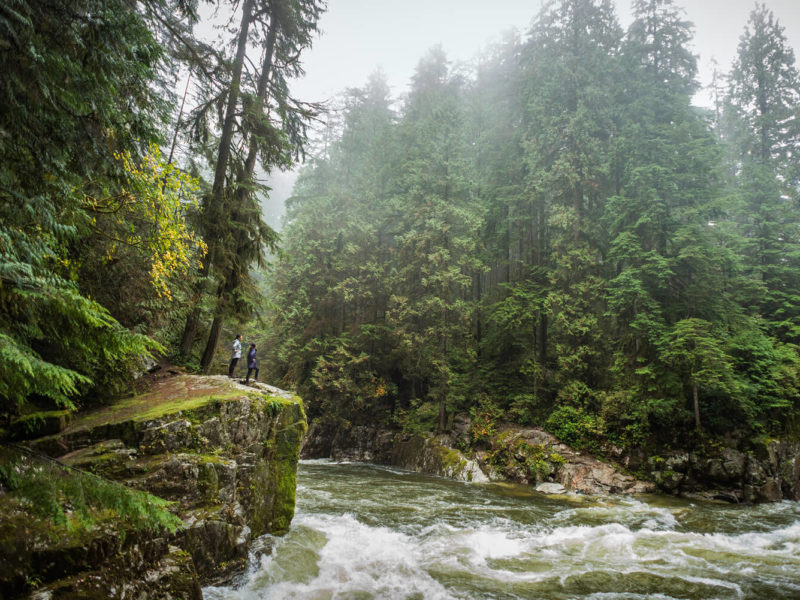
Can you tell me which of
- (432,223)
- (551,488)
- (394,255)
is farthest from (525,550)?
(394,255)

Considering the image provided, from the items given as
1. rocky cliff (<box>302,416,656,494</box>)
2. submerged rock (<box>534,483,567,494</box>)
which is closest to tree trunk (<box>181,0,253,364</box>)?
rocky cliff (<box>302,416,656,494</box>)

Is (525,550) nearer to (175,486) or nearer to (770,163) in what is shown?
(175,486)

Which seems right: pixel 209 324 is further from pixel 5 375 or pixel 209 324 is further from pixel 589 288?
pixel 589 288

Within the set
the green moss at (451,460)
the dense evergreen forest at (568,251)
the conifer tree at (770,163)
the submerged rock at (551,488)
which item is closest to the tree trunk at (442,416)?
the dense evergreen forest at (568,251)

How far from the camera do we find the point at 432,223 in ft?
66.9

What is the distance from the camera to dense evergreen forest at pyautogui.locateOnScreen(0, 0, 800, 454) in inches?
153

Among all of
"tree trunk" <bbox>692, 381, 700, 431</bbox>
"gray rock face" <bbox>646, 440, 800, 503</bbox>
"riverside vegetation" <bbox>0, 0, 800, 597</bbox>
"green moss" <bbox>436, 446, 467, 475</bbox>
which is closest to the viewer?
"riverside vegetation" <bbox>0, 0, 800, 597</bbox>

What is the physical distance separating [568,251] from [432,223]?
22.4ft

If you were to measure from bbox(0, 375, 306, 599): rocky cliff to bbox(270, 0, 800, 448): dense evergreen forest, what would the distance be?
11.6m

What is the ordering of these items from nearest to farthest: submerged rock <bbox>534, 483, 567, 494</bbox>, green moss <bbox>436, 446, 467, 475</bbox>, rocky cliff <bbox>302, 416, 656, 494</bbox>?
1. submerged rock <bbox>534, 483, 567, 494</bbox>
2. rocky cliff <bbox>302, 416, 656, 494</bbox>
3. green moss <bbox>436, 446, 467, 475</bbox>

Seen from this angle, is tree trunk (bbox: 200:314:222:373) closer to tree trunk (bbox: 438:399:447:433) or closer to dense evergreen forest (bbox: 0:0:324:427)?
dense evergreen forest (bbox: 0:0:324:427)

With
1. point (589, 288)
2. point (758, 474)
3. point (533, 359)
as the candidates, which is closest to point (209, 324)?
point (533, 359)

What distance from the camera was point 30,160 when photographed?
11.5 feet

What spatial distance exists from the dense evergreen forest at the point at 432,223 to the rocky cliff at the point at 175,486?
1055 mm
